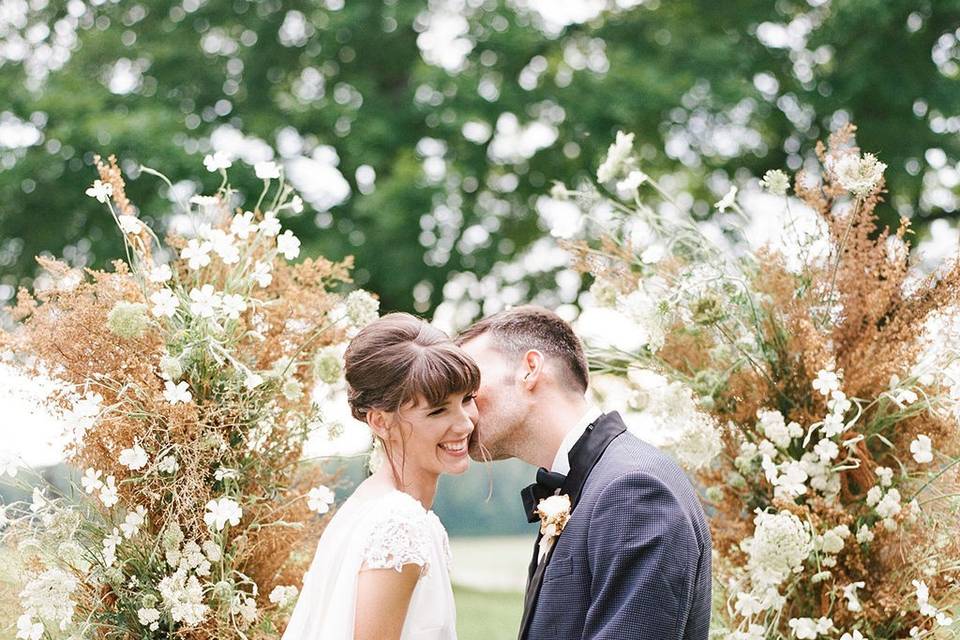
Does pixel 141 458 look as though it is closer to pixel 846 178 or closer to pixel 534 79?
pixel 846 178

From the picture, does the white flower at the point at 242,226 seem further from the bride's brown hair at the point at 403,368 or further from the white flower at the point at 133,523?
the white flower at the point at 133,523

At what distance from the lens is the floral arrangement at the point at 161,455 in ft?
10.5

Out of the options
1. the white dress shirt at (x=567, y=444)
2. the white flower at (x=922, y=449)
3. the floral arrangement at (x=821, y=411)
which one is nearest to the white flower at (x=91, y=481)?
the white dress shirt at (x=567, y=444)

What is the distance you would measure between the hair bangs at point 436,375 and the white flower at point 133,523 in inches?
35.5

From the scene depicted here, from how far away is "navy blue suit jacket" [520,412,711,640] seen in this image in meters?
2.60

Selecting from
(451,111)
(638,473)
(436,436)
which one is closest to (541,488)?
(436,436)

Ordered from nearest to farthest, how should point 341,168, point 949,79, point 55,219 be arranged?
1. point 949,79
2. point 55,219
3. point 341,168

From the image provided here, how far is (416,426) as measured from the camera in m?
3.03

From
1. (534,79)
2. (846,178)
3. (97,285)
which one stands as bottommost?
(534,79)

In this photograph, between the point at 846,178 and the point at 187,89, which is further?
the point at 187,89

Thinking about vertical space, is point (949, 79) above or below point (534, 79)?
above

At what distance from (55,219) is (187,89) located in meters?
2.03

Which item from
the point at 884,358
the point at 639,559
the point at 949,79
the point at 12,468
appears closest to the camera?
the point at 639,559

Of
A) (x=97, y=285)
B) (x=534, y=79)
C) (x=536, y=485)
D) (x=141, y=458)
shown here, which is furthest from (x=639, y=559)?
(x=534, y=79)
